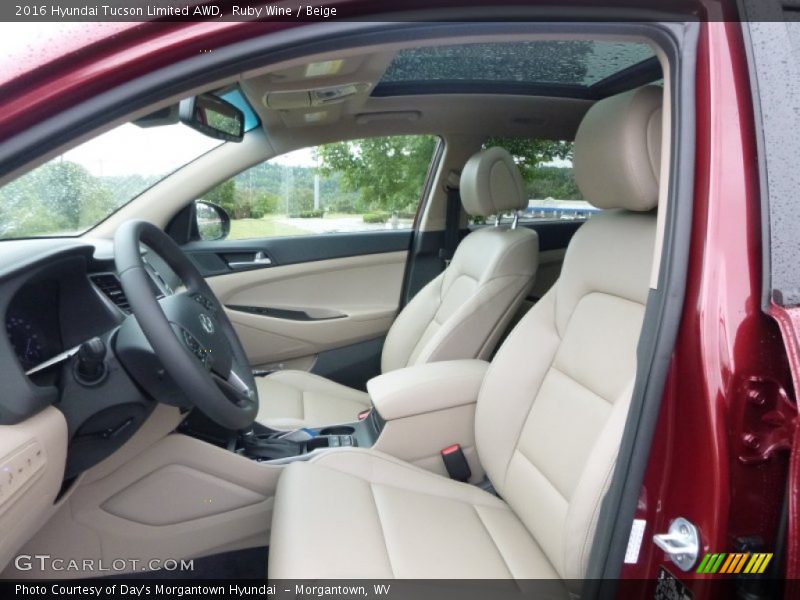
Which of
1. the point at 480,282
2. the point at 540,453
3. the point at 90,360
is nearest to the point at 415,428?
the point at 540,453

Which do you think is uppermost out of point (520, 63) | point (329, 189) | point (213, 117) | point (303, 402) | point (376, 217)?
point (520, 63)

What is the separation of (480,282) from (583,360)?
85cm

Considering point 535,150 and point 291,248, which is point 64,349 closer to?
A: point 291,248

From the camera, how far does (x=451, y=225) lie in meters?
3.07

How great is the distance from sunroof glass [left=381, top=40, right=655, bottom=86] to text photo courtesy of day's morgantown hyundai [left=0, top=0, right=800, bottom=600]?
0.02 m

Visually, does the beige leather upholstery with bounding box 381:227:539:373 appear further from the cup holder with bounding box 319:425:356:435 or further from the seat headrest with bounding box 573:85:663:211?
the seat headrest with bounding box 573:85:663:211

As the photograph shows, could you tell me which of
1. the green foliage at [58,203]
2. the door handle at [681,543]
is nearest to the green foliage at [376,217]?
the green foliage at [58,203]

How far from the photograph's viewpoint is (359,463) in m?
1.64

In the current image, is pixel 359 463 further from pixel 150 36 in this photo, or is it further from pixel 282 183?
pixel 282 183

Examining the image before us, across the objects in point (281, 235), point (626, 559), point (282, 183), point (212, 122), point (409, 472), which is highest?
point (212, 122)

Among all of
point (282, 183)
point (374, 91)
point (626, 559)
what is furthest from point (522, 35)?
point (282, 183)

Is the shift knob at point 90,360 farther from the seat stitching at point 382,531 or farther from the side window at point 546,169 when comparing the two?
the side window at point 546,169

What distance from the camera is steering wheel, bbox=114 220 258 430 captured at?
3.87 ft

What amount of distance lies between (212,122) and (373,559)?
146cm
